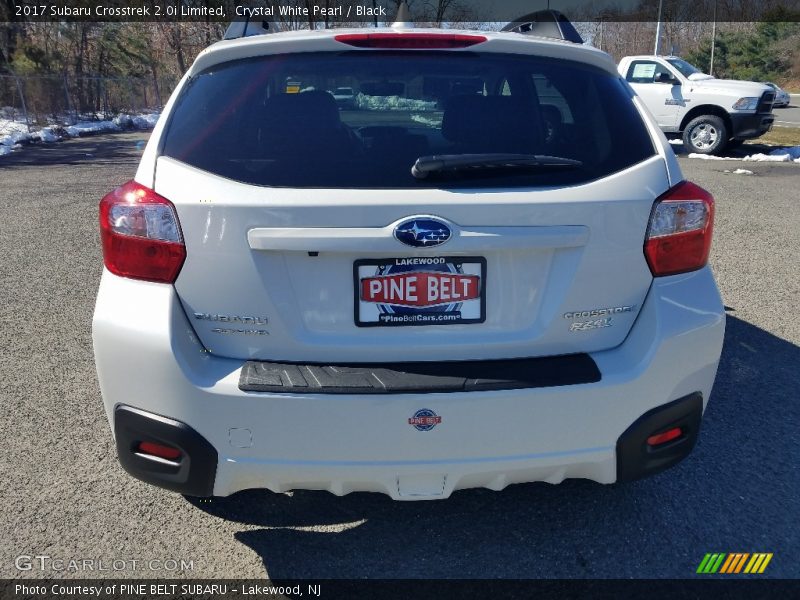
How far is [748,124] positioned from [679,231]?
14973mm

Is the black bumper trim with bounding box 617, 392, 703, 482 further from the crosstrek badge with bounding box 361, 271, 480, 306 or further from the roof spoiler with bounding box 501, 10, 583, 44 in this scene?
the roof spoiler with bounding box 501, 10, 583, 44

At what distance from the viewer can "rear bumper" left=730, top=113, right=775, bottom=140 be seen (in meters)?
14.9

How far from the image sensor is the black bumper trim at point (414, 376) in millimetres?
2020

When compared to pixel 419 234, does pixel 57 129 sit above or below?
below

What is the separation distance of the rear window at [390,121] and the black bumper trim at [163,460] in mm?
816

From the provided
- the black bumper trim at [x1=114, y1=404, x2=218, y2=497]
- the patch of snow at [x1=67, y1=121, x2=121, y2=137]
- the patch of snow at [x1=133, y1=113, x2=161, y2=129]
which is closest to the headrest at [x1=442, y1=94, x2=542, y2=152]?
the black bumper trim at [x1=114, y1=404, x2=218, y2=497]

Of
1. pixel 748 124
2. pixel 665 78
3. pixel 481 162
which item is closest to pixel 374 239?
pixel 481 162

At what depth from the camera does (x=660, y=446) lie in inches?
90.1

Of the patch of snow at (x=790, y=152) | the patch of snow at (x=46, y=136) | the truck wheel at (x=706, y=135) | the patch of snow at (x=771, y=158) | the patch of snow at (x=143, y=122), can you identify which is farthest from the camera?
the patch of snow at (x=143, y=122)

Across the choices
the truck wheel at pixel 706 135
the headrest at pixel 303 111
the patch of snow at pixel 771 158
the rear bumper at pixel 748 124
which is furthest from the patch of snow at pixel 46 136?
the headrest at pixel 303 111

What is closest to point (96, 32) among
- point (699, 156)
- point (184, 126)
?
point (699, 156)

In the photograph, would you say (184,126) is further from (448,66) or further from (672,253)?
(672,253)

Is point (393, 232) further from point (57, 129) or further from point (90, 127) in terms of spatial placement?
point (90, 127)

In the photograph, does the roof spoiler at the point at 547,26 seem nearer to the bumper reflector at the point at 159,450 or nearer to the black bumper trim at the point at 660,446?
the black bumper trim at the point at 660,446
